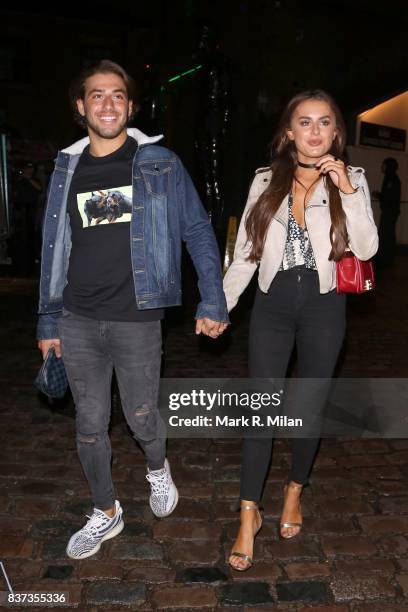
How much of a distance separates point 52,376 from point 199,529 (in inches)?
48.3

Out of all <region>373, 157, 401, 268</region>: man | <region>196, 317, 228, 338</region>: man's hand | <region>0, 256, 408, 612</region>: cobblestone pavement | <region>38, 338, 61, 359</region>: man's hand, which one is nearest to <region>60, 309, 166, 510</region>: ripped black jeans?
<region>38, 338, 61, 359</region>: man's hand

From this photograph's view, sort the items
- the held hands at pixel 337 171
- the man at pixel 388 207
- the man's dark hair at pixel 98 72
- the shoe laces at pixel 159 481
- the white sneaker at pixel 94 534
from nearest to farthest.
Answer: the held hands at pixel 337 171, the man's dark hair at pixel 98 72, the white sneaker at pixel 94 534, the shoe laces at pixel 159 481, the man at pixel 388 207

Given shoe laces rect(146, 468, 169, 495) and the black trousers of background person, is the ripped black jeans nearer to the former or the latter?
shoe laces rect(146, 468, 169, 495)

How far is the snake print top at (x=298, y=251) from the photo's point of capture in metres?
2.82

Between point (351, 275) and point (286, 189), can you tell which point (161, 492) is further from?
point (286, 189)

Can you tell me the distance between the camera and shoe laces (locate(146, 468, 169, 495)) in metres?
3.35

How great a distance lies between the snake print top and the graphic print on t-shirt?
0.79 m

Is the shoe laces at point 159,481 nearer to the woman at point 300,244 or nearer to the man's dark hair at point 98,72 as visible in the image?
the woman at point 300,244

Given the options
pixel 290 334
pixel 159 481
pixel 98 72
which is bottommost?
pixel 159 481

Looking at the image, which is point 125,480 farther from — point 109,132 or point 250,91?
point 250,91

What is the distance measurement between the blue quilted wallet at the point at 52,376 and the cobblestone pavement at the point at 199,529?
863mm

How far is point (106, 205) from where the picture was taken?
9.09 ft

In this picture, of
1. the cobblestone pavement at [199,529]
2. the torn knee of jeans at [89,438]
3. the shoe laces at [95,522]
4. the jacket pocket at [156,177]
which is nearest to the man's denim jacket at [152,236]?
the jacket pocket at [156,177]

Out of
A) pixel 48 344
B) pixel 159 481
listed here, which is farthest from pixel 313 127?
pixel 159 481
